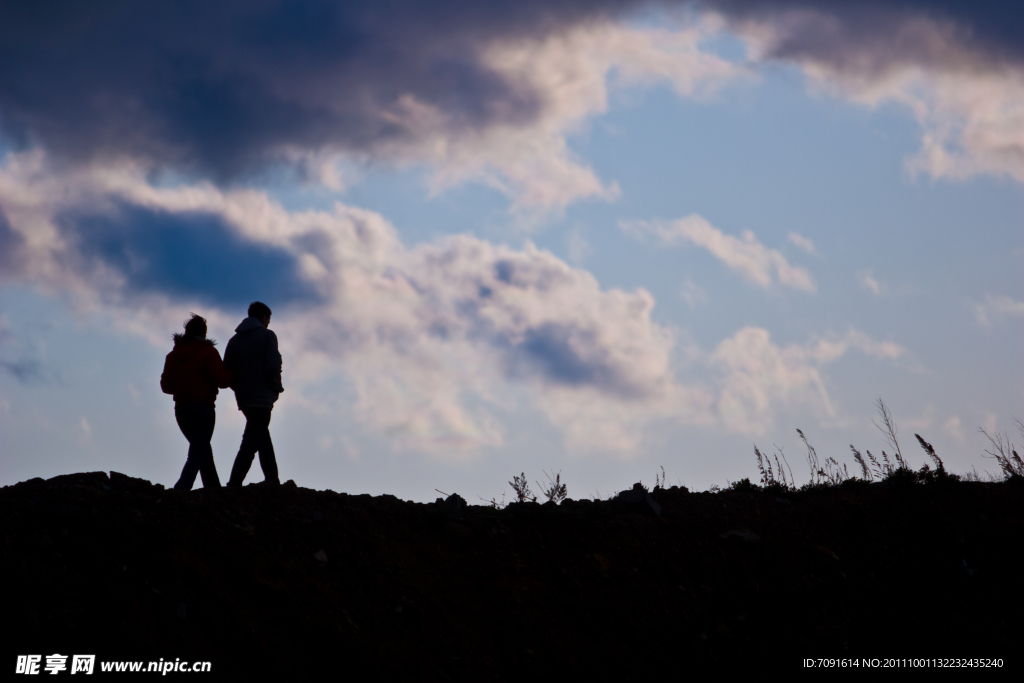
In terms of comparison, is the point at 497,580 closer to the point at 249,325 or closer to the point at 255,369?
the point at 255,369

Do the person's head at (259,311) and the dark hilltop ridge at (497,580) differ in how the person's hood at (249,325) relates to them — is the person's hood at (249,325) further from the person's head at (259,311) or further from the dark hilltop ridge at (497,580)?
the dark hilltop ridge at (497,580)

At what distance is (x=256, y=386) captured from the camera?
8.68 metres

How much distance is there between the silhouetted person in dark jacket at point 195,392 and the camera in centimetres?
829

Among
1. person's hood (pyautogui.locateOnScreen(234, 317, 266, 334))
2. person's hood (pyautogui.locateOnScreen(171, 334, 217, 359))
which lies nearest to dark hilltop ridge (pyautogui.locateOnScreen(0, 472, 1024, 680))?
person's hood (pyautogui.locateOnScreen(171, 334, 217, 359))

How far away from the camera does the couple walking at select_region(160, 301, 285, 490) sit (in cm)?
831

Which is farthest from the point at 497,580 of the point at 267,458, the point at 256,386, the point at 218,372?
the point at 218,372

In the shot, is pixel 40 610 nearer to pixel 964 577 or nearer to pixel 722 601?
pixel 722 601

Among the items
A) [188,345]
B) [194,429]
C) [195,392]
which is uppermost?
[188,345]

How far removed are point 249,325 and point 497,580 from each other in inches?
162

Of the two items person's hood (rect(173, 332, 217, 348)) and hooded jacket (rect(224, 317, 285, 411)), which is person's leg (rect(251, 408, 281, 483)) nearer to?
hooded jacket (rect(224, 317, 285, 411))

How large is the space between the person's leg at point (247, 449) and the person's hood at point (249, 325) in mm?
934

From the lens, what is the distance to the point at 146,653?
17.1 ft

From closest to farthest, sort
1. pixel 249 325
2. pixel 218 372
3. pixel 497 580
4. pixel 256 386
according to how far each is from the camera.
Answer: pixel 497 580 < pixel 218 372 < pixel 256 386 < pixel 249 325

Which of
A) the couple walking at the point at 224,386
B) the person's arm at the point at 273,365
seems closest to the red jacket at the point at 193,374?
the couple walking at the point at 224,386
